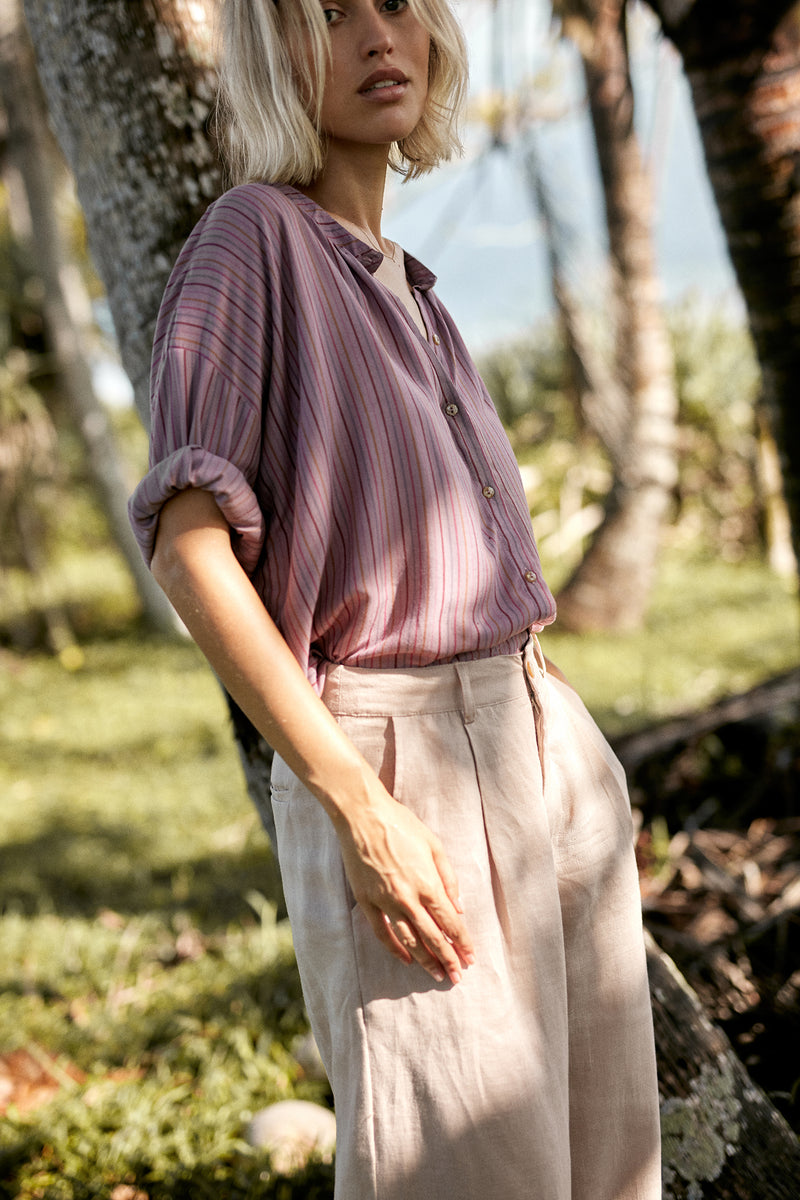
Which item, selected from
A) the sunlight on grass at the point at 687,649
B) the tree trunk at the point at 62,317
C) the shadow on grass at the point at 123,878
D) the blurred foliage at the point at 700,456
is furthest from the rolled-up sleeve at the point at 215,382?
Answer: the blurred foliage at the point at 700,456

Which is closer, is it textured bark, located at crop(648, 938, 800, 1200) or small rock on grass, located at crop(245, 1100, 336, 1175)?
textured bark, located at crop(648, 938, 800, 1200)

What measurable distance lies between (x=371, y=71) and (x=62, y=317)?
760cm

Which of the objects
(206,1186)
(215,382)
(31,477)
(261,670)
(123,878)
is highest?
(31,477)

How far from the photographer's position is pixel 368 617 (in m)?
1.17

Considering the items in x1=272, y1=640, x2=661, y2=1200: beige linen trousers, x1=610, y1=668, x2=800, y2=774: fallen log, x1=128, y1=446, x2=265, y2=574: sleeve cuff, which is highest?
x1=128, y1=446, x2=265, y2=574: sleeve cuff

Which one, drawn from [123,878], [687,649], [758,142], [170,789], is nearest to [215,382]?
[758,142]

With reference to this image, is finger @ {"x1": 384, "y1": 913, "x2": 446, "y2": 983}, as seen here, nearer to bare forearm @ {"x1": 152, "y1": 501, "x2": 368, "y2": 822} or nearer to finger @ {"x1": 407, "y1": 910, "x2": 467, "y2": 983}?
finger @ {"x1": 407, "y1": 910, "x2": 467, "y2": 983}

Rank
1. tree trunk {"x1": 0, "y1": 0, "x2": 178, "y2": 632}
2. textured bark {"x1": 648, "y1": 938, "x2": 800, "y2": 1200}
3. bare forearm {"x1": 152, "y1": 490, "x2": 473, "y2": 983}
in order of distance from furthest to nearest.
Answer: tree trunk {"x1": 0, "y1": 0, "x2": 178, "y2": 632}, textured bark {"x1": 648, "y1": 938, "x2": 800, "y2": 1200}, bare forearm {"x1": 152, "y1": 490, "x2": 473, "y2": 983}

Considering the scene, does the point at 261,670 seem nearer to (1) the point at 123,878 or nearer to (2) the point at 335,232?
(2) the point at 335,232

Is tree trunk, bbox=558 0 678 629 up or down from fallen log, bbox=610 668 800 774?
up

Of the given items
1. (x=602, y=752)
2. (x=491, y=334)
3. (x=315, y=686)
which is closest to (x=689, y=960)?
(x=602, y=752)

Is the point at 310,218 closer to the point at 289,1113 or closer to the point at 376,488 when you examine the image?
the point at 376,488

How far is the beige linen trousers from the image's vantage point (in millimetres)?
1133


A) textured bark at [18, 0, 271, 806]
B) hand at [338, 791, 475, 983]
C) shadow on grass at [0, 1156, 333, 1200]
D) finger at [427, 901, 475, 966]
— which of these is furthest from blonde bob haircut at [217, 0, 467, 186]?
shadow on grass at [0, 1156, 333, 1200]
